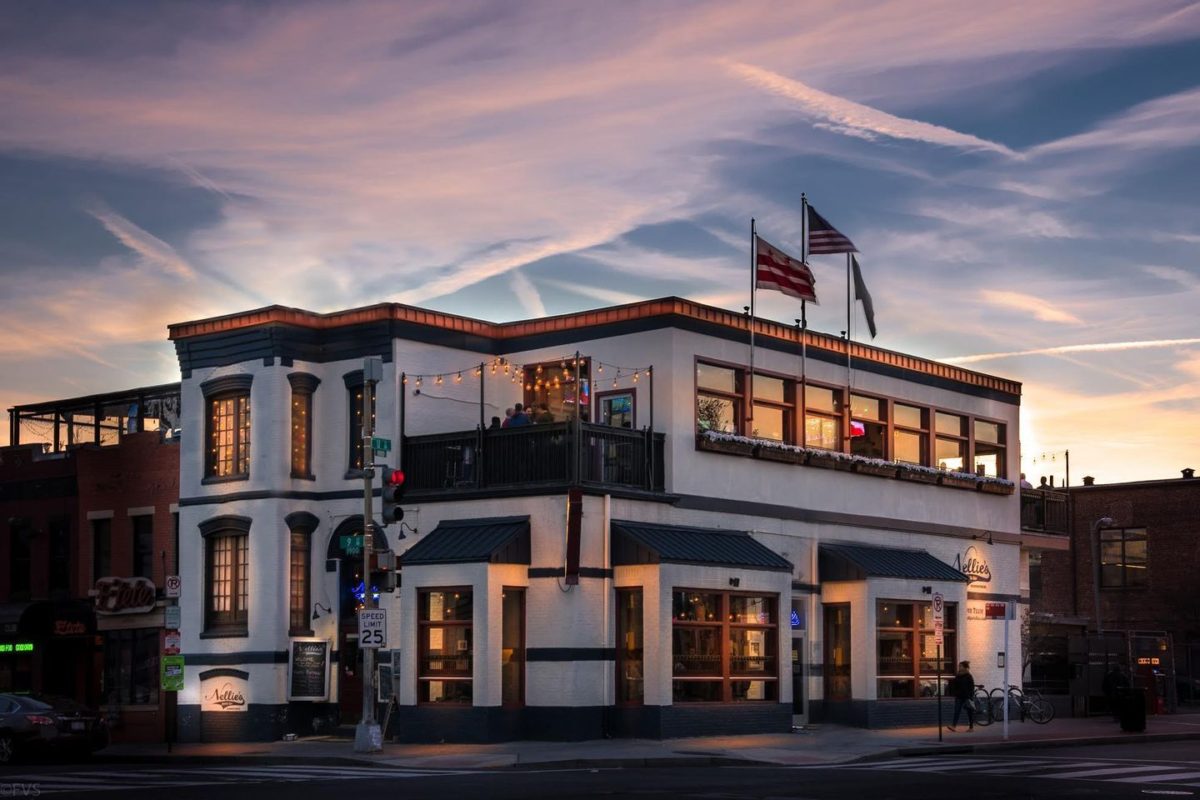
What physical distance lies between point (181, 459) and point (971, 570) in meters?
21.6

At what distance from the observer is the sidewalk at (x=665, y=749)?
30.0 metres

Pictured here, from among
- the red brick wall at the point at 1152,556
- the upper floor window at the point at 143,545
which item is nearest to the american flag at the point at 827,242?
the upper floor window at the point at 143,545

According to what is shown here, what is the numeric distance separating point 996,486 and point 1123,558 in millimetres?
29460

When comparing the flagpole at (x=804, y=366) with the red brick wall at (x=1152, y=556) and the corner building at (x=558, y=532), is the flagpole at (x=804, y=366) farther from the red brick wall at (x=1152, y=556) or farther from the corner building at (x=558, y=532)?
the red brick wall at (x=1152, y=556)

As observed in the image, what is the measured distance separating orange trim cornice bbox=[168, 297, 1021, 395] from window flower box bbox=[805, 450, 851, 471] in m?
2.71

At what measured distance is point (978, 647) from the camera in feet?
147

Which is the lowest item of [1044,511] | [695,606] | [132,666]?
[132,666]

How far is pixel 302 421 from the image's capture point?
39000 millimetres

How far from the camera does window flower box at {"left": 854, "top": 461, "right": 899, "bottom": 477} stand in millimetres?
42406

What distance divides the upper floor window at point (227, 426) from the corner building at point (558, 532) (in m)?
0.05

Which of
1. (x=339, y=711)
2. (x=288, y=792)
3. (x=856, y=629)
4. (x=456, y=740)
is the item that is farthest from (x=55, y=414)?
(x=288, y=792)

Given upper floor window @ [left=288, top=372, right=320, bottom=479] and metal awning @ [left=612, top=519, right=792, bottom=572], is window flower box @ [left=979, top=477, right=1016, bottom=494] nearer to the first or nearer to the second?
metal awning @ [left=612, top=519, right=792, bottom=572]

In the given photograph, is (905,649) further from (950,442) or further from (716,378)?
(716,378)

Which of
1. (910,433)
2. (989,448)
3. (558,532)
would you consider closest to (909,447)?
(910,433)
